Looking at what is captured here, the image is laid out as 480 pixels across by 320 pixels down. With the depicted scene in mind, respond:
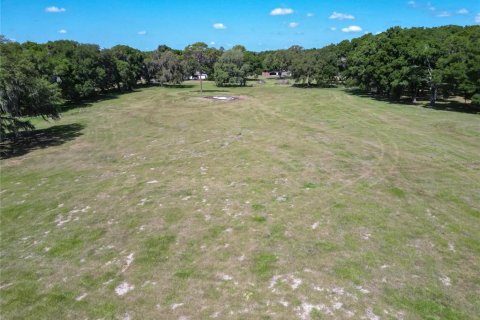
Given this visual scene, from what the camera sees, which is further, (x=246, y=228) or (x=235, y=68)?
(x=235, y=68)

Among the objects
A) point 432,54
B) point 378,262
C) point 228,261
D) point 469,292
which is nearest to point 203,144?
point 228,261

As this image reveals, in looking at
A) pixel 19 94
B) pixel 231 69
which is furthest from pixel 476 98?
pixel 231 69

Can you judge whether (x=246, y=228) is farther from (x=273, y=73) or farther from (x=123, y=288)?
(x=273, y=73)

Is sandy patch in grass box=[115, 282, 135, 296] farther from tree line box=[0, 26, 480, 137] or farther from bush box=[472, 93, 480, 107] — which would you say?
bush box=[472, 93, 480, 107]

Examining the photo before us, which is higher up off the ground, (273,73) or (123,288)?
(273,73)

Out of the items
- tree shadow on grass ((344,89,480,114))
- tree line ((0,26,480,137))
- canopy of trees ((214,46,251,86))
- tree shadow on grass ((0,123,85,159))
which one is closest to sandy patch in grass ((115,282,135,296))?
tree shadow on grass ((0,123,85,159))

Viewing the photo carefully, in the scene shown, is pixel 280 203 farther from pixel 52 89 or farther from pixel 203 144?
pixel 52 89
